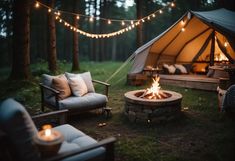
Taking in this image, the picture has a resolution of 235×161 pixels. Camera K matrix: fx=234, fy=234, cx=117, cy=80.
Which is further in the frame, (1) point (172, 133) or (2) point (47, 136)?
(1) point (172, 133)

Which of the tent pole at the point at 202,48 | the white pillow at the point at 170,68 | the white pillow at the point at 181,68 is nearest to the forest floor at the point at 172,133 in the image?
the white pillow at the point at 170,68

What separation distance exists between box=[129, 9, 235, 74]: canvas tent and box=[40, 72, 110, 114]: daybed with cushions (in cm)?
386

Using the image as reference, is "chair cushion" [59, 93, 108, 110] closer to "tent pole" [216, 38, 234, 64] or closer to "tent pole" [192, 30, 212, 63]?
"tent pole" [216, 38, 234, 64]

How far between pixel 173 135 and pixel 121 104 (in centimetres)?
236

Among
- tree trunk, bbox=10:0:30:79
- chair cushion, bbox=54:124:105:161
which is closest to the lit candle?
chair cushion, bbox=54:124:105:161

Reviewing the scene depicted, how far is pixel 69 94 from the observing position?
17.0ft

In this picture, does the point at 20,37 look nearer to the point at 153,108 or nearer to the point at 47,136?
the point at 153,108

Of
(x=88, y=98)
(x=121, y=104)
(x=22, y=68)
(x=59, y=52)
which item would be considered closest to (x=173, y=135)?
(x=88, y=98)

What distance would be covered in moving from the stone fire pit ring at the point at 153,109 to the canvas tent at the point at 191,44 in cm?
397

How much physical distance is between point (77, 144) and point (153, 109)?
2.31 metres

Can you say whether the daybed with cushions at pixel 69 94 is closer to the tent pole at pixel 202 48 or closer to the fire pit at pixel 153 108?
the fire pit at pixel 153 108

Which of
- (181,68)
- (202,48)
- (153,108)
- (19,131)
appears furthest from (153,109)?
(202,48)

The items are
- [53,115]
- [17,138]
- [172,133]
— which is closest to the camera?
[17,138]

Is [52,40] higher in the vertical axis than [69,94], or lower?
higher
